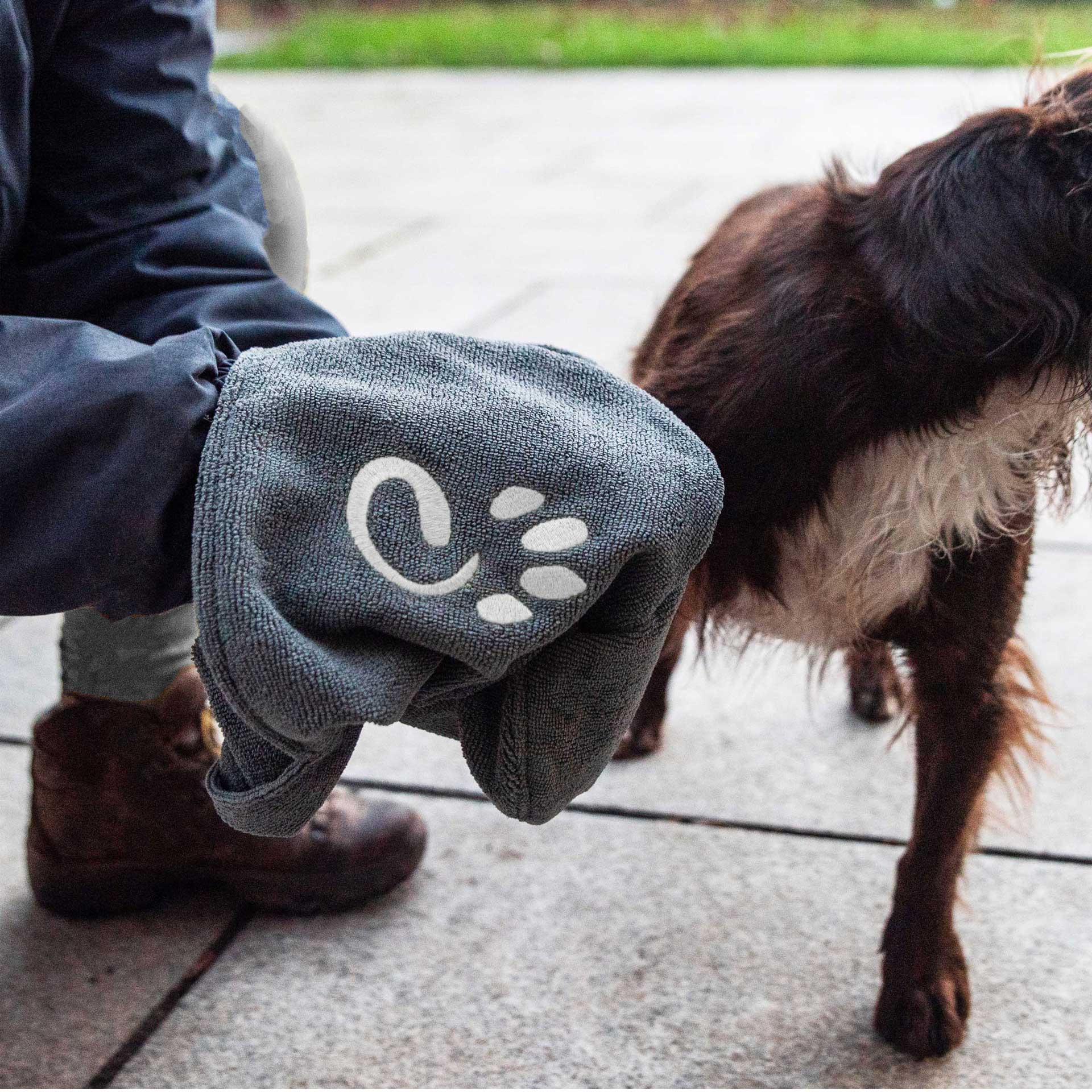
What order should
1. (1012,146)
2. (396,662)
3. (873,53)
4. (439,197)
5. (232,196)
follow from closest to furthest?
(396,662)
(1012,146)
(232,196)
(439,197)
(873,53)

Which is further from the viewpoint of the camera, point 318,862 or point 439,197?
point 439,197

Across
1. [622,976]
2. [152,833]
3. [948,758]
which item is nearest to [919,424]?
→ [948,758]

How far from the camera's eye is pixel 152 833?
2070 mm

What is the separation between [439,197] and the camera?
6.93 metres

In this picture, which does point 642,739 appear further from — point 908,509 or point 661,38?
point 661,38

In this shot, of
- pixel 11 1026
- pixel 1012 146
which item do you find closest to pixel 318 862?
pixel 11 1026

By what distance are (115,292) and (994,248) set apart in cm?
104

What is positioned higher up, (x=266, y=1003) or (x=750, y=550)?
(x=750, y=550)

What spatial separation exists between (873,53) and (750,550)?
1085cm

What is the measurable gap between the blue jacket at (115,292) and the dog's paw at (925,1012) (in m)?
1.12

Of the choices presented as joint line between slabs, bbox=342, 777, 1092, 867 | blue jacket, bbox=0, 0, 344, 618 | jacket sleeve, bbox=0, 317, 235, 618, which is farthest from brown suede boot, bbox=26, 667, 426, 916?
jacket sleeve, bbox=0, 317, 235, 618

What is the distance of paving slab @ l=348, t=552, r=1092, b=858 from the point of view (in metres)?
2.33

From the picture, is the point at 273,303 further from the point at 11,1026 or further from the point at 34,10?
the point at 11,1026

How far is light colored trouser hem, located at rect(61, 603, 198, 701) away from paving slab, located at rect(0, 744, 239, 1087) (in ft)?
1.18
